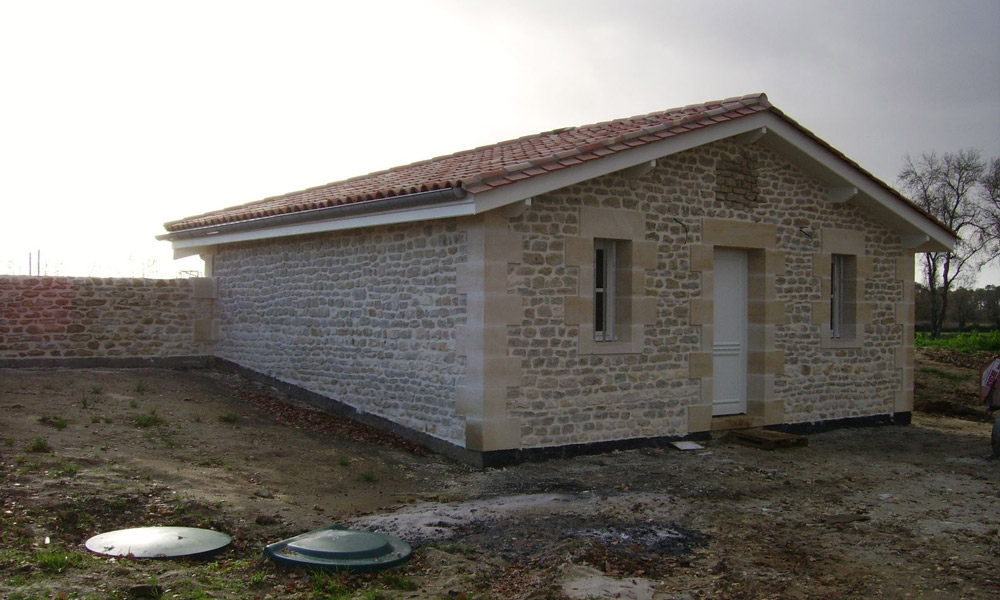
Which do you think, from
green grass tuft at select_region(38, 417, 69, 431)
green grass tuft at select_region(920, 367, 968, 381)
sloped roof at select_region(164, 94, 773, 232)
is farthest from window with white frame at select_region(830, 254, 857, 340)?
green grass tuft at select_region(38, 417, 69, 431)

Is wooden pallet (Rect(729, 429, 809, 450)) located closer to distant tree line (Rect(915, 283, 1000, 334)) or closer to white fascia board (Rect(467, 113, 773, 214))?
white fascia board (Rect(467, 113, 773, 214))

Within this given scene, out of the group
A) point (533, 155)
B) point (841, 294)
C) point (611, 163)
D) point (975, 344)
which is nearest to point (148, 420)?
point (533, 155)

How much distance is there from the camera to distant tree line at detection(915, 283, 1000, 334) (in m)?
32.7

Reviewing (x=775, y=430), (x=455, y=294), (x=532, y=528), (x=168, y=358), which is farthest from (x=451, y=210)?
(x=168, y=358)

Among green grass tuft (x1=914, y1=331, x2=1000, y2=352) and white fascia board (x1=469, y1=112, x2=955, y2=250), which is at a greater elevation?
white fascia board (x1=469, y1=112, x2=955, y2=250)

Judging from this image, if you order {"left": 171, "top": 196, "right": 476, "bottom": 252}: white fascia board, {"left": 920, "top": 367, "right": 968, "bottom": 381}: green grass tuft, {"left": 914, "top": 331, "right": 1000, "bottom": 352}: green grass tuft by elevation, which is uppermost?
{"left": 171, "top": 196, "right": 476, "bottom": 252}: white fascia board

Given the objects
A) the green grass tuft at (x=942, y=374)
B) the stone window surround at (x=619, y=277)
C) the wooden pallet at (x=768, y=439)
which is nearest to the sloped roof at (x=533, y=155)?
the stone window surround at (x=619, y=277)

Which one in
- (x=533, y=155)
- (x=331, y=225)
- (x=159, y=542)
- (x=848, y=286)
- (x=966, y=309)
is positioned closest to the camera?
(x=159, y=542)

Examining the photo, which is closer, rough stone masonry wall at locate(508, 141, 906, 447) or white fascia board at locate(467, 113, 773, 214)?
white fascia board at locate(467, 113, 773, 214)

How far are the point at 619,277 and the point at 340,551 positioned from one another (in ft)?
18.1

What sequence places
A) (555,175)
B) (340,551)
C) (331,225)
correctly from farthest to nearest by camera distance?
(331,225), (555,175), (340,551)

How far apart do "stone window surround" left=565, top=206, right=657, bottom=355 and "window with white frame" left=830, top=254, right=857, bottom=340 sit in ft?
13.1

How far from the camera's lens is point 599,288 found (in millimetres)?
10266

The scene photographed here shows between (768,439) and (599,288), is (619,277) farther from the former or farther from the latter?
(768,439)
